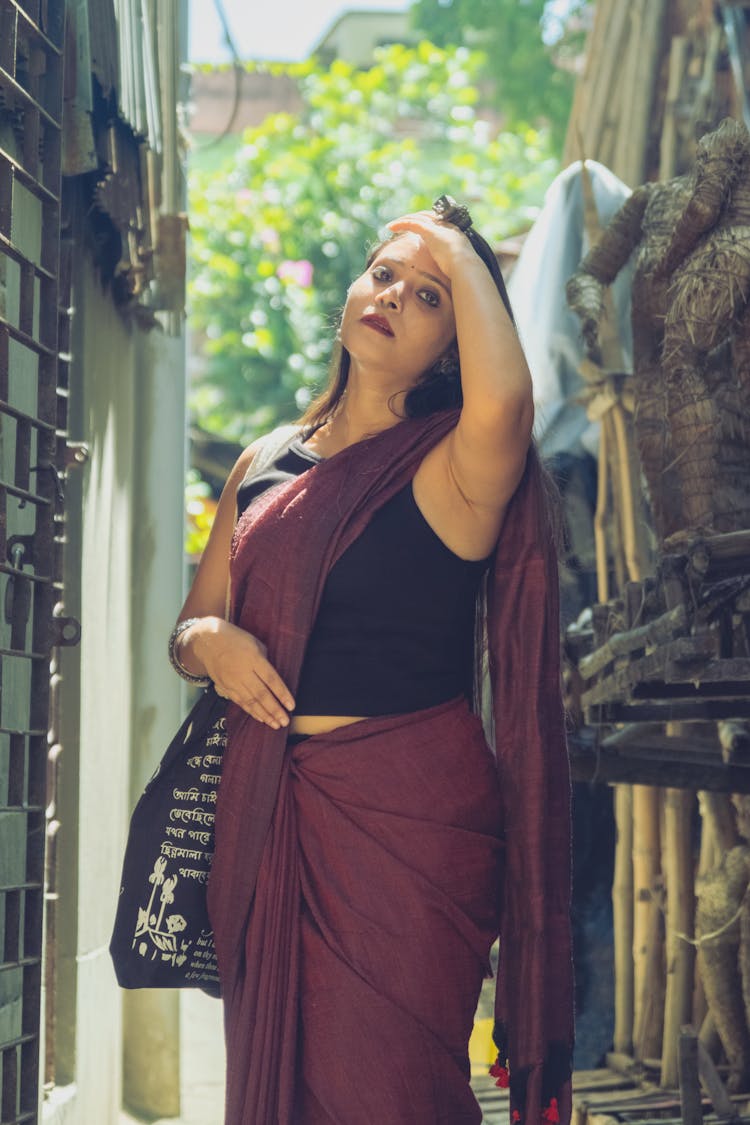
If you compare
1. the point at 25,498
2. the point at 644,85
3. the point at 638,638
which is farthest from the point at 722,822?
the point at 644,85

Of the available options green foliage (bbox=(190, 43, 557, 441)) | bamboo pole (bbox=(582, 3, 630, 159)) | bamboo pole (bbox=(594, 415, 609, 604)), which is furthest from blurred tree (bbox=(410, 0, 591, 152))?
bamboo pole (bbox=(594, 415, 609, 604))

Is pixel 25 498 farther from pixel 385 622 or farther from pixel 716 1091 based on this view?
pixel 716 1091

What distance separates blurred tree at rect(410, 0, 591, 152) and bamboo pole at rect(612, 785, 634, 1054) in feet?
48.4

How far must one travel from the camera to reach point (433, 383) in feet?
9.73

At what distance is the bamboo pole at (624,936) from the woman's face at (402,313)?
125 inches

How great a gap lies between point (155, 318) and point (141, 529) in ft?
2.46

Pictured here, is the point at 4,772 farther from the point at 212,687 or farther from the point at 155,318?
the point at 155,318

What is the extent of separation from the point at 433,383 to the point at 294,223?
52.5 feet

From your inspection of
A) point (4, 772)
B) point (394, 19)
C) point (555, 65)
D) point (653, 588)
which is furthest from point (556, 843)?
point (394, 19)

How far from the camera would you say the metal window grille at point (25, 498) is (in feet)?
9.24

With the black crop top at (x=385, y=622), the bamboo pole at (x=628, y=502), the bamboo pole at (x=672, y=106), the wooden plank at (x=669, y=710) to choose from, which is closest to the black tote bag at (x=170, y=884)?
the black crop top at (x=385, y=622)

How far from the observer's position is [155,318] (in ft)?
17.9

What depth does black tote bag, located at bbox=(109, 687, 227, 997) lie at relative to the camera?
2.77 m

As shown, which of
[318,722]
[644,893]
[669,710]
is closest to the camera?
[318,722]
